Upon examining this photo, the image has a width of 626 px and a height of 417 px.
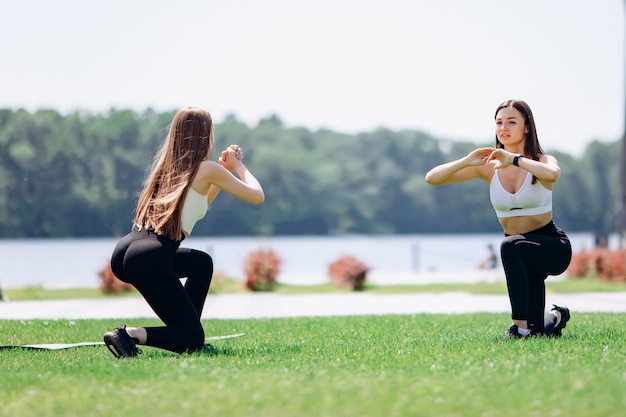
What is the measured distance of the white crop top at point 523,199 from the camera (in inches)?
251

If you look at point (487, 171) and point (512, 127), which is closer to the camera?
point (512, 127)

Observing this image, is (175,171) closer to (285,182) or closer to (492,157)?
(492,157)

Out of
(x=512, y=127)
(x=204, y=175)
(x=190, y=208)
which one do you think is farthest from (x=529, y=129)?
(x=190, y=208)

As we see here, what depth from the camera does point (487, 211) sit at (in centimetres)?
7312

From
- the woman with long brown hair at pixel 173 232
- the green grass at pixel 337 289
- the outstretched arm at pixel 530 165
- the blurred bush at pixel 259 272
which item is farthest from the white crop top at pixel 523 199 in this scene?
the blurred bush at pixel 259 272

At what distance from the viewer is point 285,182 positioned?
71.5 metres

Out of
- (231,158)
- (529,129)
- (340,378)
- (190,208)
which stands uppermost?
(529,129)

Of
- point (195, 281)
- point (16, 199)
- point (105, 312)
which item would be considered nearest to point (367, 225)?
point (16, 199)

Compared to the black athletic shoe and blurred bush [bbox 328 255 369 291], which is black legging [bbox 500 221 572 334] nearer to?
the black athletic shoe

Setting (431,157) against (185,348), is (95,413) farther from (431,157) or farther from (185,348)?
(431,157)

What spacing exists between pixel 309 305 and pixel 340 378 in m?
7.51

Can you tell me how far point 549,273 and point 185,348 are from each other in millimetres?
2680

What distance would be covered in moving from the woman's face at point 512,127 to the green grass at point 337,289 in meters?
7.77

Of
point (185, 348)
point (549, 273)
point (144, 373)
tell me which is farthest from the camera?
point (549, 273)
